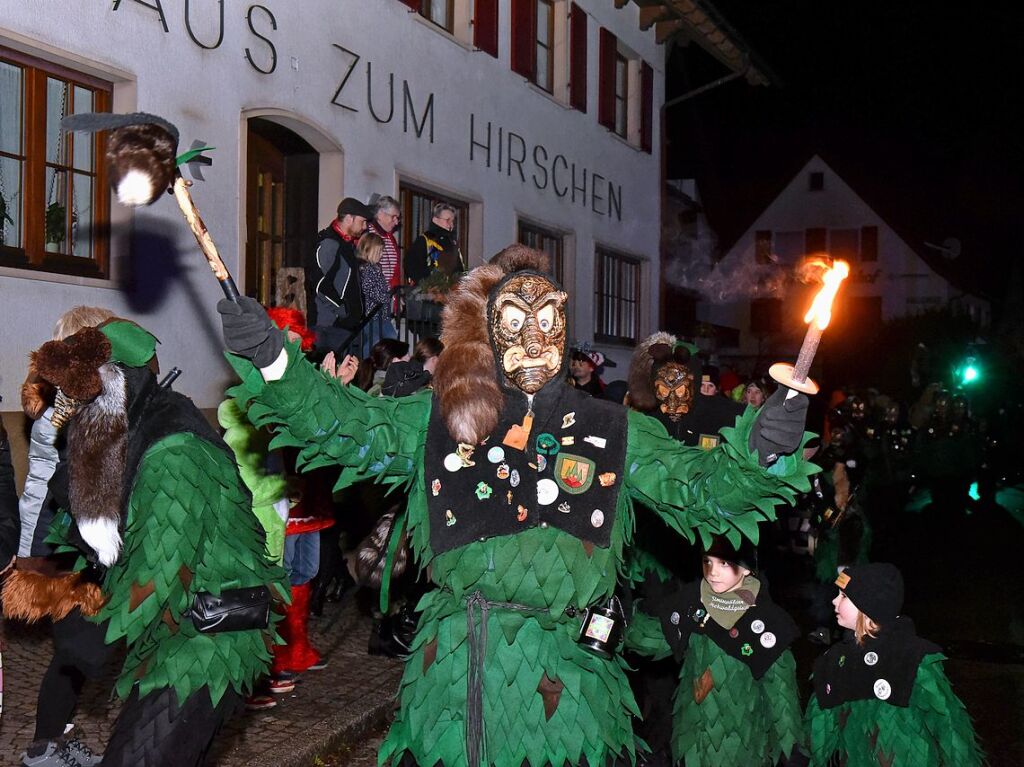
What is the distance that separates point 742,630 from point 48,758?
2839 mm

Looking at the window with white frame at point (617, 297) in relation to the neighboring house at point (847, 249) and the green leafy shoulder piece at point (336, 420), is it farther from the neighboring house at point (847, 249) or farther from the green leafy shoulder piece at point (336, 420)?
the neighboring house at point (847, 249)

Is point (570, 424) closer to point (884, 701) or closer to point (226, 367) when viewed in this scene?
point (884, 701)

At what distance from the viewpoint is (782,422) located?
3.13 meters

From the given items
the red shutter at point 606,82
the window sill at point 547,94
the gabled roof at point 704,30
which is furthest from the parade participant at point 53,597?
the gabled roof at point 704,30

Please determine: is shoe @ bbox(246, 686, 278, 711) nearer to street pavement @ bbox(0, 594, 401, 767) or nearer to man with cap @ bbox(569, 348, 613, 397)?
street pavement @ bbox(0, 594, 401, 767)

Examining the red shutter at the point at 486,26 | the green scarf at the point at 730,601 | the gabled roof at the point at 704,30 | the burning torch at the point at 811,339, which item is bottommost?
the green scarf at the point at 730,601

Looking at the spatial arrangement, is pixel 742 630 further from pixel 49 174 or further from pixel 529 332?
pixel 49 174

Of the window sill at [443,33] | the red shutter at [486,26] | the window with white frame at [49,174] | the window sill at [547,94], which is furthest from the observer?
the window sill at [547,94]

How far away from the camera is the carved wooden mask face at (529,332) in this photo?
3764 millimetres

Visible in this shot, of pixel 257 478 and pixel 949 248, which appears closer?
pixel 257 478

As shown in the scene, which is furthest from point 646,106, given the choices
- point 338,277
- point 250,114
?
point 338,277

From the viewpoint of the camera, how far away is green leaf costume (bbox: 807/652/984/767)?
446cm

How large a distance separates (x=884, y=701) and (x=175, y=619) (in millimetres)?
2561

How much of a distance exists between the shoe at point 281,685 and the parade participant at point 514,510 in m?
2.90
